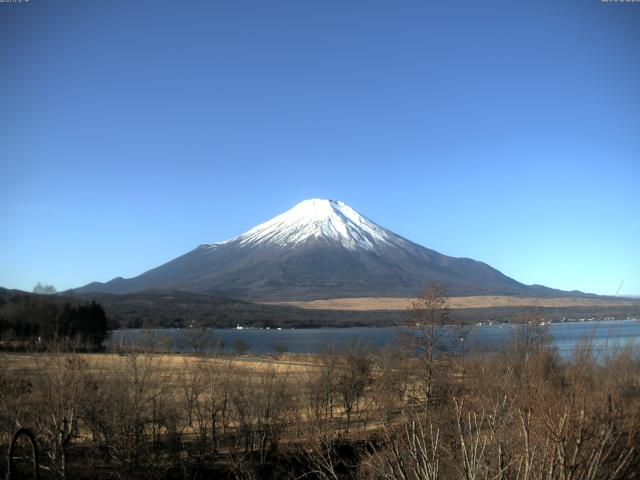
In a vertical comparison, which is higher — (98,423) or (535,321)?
(535,321)

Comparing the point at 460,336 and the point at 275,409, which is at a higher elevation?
the point at 460,336

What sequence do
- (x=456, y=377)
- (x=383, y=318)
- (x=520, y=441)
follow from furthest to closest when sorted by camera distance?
1. (x=383, y=318)
2. (x=456, y=377)
3. (x=520, y=441)

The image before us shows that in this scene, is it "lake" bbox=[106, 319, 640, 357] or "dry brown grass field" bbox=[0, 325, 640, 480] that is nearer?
"dry brown grass field" bbox=[0, 325, 640, 480]

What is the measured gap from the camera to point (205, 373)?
99.6 ft

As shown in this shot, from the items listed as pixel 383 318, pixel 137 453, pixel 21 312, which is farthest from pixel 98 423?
pixel 383 318

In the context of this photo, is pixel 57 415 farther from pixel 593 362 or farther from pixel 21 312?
pixel 21 312

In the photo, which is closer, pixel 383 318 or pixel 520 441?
pixel 520 441

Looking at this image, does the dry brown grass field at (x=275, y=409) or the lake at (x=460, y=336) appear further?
the lake at (x=460, y=336)

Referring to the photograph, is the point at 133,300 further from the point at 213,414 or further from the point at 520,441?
the point at 520,441

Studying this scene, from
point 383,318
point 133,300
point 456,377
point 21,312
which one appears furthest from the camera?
point 133,300

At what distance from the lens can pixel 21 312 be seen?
258 ft

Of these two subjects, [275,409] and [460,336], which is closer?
[275,409]

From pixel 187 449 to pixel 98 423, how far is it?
409 cm

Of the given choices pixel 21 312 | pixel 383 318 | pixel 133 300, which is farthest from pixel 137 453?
pixel 133 300
